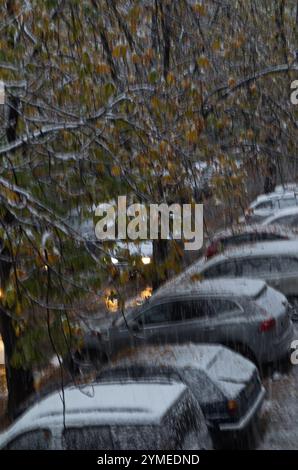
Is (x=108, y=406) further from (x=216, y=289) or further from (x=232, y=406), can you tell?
(x=216, y=289)

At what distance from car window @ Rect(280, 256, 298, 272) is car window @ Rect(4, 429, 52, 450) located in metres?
6.57

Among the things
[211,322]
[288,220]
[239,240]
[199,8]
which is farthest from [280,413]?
[288,220]

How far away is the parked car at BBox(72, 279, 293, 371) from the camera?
8719 mm

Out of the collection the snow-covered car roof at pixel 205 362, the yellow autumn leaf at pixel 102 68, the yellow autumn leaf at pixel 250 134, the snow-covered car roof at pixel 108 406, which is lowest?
the snow-covered car roof at pixel 108 406

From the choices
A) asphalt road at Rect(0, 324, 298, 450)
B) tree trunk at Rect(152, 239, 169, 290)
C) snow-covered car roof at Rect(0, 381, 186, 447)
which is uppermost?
tree trunk at Rect(152, 239, 169, 290)

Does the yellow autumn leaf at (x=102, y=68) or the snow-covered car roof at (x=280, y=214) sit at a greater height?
the snow-covered car roof at (x=280, y=214)

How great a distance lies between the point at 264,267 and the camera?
11492mm

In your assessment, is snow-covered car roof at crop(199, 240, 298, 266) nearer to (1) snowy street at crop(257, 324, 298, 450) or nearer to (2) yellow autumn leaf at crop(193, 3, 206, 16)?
(1) snowy street at crop(257, 324, 298, 450)

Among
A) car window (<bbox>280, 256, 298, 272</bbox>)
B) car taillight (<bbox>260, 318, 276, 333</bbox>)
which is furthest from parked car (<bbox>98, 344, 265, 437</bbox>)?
car window (<bbox>280, 256, 298, 272</bbox>)

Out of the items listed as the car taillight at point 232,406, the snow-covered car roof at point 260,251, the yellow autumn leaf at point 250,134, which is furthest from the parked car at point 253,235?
the car taillight at point 232,406

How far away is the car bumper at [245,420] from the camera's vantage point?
247 inches

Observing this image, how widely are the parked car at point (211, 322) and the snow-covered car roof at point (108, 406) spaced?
2.75m

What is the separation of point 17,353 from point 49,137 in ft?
6.69

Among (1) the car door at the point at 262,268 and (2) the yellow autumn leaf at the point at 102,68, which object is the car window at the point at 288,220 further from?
(2) the yellow autumn leaf at the point at 102,68
